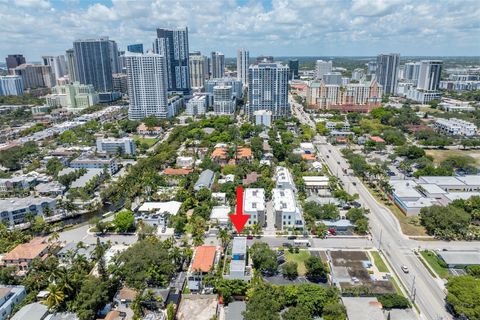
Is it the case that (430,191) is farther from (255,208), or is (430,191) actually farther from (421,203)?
(255,208)

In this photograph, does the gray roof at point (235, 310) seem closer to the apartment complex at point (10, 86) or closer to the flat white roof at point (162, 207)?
the flat white roof at point (162, 207)

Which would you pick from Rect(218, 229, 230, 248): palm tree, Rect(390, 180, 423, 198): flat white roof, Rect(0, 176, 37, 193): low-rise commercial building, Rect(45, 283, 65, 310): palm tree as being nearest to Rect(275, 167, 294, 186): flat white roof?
Rect(390, 180, 423, 198): flat white roof

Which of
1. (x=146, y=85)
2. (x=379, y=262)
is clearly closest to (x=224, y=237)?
(x=379, y=262)

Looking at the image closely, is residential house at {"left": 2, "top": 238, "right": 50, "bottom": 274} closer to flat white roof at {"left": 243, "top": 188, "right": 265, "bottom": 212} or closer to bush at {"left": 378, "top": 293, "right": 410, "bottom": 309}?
flat white roof at {"left": 243, "top": 188, "right": 265, "bottom": 212}

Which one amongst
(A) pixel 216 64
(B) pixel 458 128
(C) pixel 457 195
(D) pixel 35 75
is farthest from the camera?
(A) pixel 216 64

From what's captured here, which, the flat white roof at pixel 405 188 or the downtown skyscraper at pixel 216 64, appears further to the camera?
the downtown skyscraper at pixel 216 64

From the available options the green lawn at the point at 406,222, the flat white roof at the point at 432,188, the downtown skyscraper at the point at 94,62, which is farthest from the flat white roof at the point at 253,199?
the downtown skyscraper at the point at 94,62
